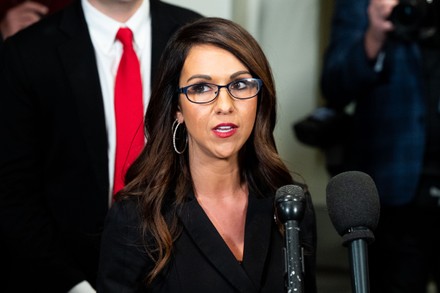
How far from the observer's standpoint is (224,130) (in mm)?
2371

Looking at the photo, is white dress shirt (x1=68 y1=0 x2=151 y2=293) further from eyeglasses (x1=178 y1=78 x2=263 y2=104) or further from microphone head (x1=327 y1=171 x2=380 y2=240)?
microphone head (x1=327 y1=171 x2=380 y2=240)

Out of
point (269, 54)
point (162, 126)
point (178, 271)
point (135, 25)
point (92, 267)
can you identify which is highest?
point (269, 54)

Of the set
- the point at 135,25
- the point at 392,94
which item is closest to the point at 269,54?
the point at 392,94

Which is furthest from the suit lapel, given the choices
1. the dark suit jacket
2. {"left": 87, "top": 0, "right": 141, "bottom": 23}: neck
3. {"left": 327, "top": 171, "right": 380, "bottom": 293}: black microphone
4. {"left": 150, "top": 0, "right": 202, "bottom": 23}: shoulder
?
{"left": 327, "top": 171, "right": 380, "bottom": 293}: black microphone

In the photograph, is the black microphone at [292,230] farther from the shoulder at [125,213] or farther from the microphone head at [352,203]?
the shoulder at [125,213]

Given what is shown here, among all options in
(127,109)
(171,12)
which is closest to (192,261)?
(127,109)

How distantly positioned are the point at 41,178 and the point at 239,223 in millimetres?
725

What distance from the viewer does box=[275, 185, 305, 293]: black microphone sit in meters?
1.78

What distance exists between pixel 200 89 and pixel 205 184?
0.79 feet

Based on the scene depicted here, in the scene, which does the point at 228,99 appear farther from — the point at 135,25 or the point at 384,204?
the point at 384,204

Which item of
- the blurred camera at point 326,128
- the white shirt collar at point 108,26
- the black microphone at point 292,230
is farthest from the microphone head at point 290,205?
the blurred camera at point 326,128

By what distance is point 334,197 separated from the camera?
199cm

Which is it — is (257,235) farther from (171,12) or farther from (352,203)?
(171,12)

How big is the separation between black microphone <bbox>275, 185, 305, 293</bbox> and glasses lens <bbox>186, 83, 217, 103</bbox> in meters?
0.49
